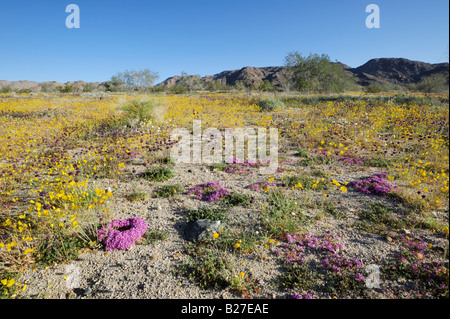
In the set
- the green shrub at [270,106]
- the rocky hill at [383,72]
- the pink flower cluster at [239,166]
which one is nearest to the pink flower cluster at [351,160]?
the pink flower cluster at [239,166]

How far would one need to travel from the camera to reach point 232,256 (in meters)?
3.10

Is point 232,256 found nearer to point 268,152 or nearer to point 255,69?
point 268,152

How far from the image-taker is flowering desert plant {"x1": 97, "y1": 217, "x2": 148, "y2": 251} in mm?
3338

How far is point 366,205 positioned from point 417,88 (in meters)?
44.0

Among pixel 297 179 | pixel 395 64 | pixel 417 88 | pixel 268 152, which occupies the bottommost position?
pixel 297 179

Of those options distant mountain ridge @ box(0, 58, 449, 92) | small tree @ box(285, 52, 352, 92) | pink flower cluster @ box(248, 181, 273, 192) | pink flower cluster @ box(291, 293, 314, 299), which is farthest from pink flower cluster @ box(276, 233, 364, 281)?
distant mountain ridge @ box(0, 58, 449, 92)
